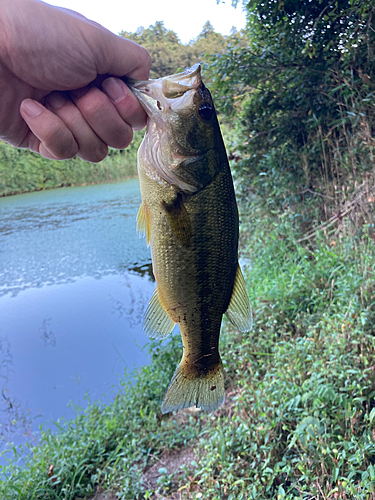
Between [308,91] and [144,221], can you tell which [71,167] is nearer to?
[308,91]

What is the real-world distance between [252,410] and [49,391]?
2.99m

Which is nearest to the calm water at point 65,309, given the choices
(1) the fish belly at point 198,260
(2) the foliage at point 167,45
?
(1) the fish belly at point 198,260

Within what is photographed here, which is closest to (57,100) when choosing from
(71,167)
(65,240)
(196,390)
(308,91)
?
(196,390)

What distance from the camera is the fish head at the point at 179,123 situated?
3.70 feet

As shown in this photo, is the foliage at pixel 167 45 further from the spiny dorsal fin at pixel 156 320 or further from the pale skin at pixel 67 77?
the spiny dorsal fin at pixel 156 320

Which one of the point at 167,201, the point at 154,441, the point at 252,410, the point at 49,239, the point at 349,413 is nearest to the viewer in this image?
the point at 167,201

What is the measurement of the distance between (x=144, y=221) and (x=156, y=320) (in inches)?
14.5

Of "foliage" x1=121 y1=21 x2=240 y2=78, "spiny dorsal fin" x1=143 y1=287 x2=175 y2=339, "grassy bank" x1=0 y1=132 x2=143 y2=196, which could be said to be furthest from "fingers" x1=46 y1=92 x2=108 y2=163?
"grassy bank" x1=0 y1=132 x2=143 y2=196

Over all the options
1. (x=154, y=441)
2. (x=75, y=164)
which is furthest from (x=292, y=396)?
(x=75, y=164)

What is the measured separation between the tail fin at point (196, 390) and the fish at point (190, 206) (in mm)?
188

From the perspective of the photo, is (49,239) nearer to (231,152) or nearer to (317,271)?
(231,152)

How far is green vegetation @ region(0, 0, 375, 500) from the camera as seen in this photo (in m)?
2.16

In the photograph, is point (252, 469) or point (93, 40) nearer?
point (93, 40)

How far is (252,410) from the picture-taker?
8.43 ft
